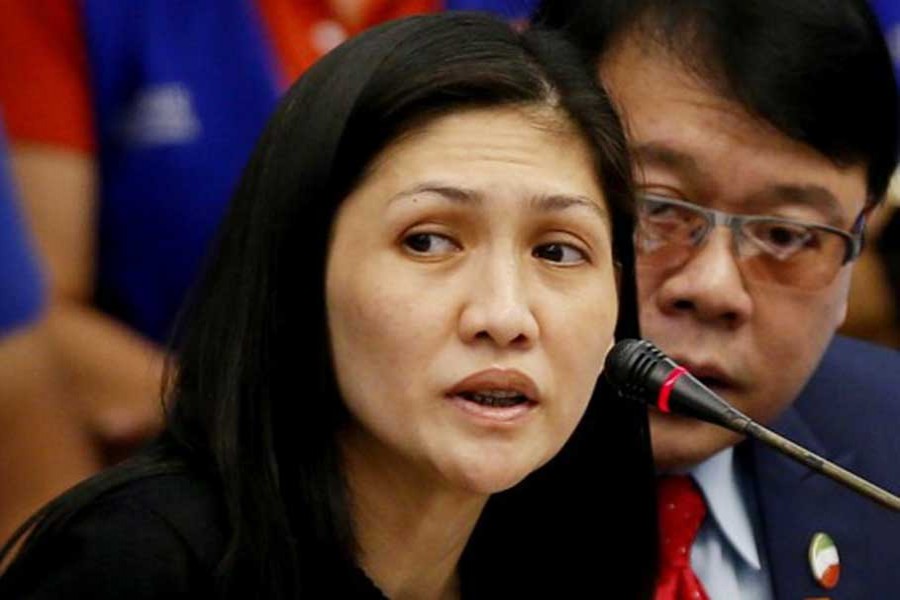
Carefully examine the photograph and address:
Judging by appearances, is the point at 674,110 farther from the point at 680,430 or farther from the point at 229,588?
the point at 229,588

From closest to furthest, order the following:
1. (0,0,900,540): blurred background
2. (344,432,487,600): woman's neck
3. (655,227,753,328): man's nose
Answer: (344,432,487,600): woman's neck → (655,227,753,328): man's nose → (0,0,900,540): blurred background

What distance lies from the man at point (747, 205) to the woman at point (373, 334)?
10.0 inches

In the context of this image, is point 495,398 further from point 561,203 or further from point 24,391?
point 24,391

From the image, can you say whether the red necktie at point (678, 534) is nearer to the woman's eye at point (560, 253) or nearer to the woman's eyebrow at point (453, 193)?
the woman's eye at point (560, 253)

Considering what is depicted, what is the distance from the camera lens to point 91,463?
2.84m

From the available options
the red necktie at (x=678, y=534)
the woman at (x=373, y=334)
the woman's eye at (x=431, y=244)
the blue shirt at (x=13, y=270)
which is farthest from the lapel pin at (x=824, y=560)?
the blue shirt at (x=13, y=270)

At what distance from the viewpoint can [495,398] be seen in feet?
7.21

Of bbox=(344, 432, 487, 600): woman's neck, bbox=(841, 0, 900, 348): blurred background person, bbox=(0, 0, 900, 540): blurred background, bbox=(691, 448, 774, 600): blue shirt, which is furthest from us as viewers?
bbox=(841, 0, 900, 348): blurred background person

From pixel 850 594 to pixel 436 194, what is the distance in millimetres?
873

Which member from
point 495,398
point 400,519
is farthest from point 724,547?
point 495,398

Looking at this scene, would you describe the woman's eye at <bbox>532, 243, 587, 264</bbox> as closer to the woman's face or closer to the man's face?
the woman's face

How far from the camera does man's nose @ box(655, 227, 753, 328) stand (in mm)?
2605

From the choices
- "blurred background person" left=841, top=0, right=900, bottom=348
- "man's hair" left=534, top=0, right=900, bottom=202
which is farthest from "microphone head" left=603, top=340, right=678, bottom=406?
"blurred background person" left=841, top=0, right=900, bottom=348

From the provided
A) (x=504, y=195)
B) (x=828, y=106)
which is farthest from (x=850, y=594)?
(x=504, y=195)
